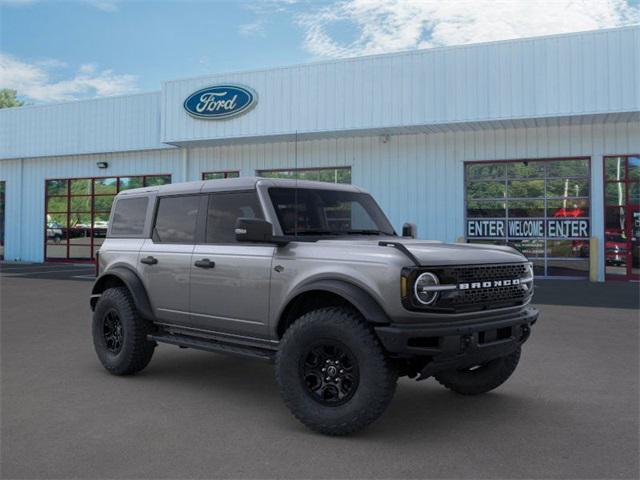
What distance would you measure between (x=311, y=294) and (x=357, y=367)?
78 cm

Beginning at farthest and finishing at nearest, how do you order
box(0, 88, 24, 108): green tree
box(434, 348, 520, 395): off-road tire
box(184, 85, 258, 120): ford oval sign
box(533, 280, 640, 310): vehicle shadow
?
box(0, 88, 24, 108): green tree, box(184, 85, 258, 120): ford oval sign, box(533, 280, 640, 310): vehicle shadow, box(434, 348, 520, 395): off-road tire

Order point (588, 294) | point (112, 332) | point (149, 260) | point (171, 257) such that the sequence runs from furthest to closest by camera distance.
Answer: point (588, 294), point (112, 332), point (149, 260), point (171, 257)

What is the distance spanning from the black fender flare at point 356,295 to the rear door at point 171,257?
1584mm

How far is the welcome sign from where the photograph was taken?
17.7m

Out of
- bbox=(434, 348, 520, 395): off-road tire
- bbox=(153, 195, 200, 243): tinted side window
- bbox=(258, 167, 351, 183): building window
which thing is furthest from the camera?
bbox=(258, 167, 351, 183): building window

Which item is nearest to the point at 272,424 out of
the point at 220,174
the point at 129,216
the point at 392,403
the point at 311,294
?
the point at 311,294

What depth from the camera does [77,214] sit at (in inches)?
1017

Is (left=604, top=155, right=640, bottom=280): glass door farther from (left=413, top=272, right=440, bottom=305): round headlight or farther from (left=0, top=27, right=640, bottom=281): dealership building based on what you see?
(left=413, top=272, right=440, bottom=305): round headlight

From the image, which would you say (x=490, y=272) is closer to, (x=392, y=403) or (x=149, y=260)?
(x=392, y=403)

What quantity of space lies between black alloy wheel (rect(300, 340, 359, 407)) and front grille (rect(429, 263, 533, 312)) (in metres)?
0.76

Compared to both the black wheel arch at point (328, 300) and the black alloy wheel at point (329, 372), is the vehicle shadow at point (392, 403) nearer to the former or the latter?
the black alloy wheel at point (329, 372)

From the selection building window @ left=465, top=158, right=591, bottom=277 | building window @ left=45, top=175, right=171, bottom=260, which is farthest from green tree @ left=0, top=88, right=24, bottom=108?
building window @ left=465, top=158, right=591, bottom=277

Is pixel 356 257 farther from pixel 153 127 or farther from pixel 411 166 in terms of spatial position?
pixel 153 127

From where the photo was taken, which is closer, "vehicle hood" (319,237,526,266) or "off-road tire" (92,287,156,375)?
"vehicle hood" (319,237,526,266)
